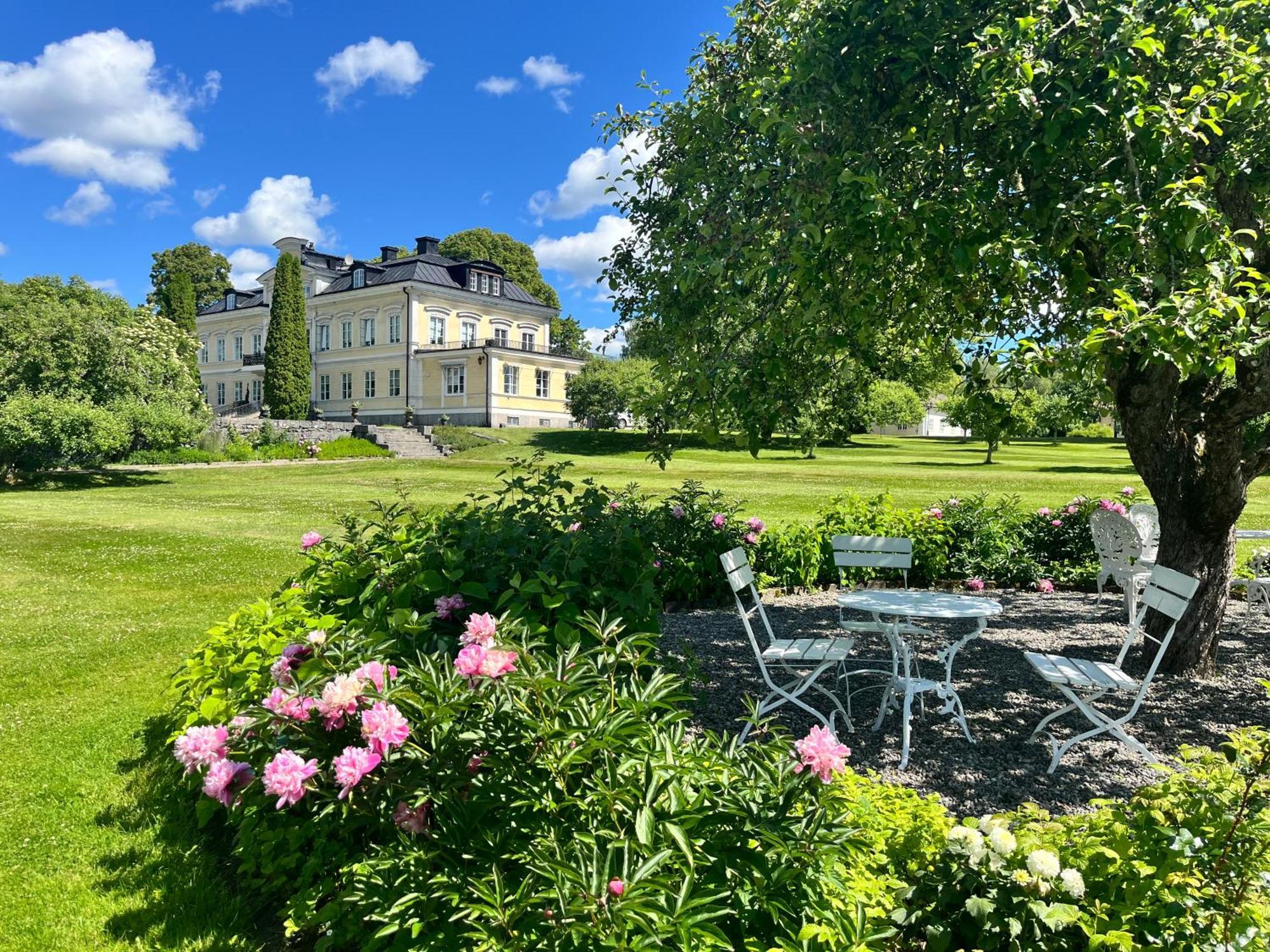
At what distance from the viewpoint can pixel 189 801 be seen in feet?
11.4

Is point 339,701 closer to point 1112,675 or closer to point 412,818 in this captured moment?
point 412,818

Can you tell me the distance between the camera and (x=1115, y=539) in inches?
284

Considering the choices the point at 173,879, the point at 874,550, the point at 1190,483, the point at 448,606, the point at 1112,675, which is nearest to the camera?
the point at 173,879

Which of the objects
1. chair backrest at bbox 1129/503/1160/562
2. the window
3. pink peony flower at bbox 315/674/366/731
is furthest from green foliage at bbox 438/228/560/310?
pink peony flower at bbox 315/674/366/731

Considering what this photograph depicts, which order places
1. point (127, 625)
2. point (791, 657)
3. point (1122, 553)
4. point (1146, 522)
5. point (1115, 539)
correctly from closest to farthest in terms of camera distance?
point (791, 657) → point (127, 625) → point (1122, 553) → point (1115, 539) → point (1146, 522)

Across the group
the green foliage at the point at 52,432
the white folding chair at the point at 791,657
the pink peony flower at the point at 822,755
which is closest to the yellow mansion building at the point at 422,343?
the green foliage at the point at 52,432

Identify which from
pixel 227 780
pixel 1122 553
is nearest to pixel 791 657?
pixel 227 780

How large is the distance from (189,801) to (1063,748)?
4.35 m

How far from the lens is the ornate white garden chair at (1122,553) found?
6.72 m

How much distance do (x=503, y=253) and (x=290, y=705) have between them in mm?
63281

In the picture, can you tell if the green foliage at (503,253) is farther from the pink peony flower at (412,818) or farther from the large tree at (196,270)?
the pink peony flower at (412,818)

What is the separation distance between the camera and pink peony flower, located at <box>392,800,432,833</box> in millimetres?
2096

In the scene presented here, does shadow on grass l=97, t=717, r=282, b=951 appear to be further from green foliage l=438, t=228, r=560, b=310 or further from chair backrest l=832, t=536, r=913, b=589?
green foliage l=438, t=228, r=560, b=310

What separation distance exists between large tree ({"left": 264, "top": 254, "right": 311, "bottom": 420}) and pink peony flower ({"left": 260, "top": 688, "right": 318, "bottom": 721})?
41.3 m
